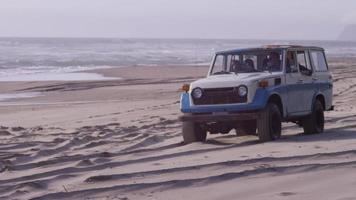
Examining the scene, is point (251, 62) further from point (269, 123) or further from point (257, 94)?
point (269, 123)

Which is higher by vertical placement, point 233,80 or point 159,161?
point 233,80

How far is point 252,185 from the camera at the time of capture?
8.62 metres

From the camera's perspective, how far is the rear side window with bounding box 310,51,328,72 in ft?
46.9

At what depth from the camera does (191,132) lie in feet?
41.5

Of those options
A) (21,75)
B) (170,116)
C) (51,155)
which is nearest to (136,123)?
(170,116)

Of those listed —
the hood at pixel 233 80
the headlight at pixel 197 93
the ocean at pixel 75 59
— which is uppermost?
the hood at pixel 233 80

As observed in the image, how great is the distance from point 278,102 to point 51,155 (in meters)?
3.93

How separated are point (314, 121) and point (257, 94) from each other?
191cm

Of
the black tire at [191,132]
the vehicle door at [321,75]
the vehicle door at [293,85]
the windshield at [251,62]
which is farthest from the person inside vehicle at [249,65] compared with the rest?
the vehicle door at [321,75]

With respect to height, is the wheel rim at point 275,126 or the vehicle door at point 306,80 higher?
the vehicle door at point 306,80

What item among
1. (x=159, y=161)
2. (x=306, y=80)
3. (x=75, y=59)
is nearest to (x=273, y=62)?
(x=306, y=80)

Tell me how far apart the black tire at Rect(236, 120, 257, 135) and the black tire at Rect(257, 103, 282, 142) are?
1.11ft

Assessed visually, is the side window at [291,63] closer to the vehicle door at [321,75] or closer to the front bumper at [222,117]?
the vehicle door at [321,75]

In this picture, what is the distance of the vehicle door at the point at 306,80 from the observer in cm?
1362
